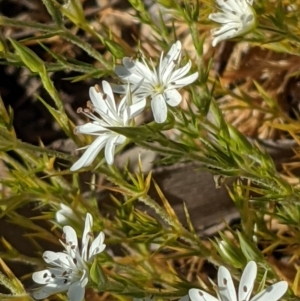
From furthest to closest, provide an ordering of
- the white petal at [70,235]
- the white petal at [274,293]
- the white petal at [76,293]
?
the white petal at [70,235]
the white petal at [76,293]
the white petal at [274,293]

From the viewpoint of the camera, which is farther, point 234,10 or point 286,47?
point 286,47

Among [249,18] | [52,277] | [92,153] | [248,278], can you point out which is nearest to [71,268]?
[52,277]

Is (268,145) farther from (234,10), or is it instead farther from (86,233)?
(86,233)

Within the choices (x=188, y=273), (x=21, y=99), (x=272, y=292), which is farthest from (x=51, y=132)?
(x=272, y=292)

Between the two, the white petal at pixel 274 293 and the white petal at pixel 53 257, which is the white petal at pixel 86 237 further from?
the white petal at pixel 274 293

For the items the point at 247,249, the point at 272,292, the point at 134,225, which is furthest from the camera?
the point at 134,225

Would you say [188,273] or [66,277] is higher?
[66,277]

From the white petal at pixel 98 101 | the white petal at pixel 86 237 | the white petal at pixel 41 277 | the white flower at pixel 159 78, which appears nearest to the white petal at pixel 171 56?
the white flower at pixel 159 78
